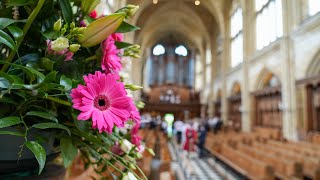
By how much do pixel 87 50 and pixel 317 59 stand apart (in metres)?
11.4

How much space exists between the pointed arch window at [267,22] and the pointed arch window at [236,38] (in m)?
2.40

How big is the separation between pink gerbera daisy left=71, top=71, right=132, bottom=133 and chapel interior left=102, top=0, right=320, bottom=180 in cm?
44

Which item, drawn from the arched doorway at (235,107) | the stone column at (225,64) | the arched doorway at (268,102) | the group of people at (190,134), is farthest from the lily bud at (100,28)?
the stone column at (225,64)

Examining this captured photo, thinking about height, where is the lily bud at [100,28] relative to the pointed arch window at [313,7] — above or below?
below

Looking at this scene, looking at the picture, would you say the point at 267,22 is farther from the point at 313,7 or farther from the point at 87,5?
the point at 87,5

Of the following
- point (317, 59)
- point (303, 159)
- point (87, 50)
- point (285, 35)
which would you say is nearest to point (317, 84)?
point (317, 59)

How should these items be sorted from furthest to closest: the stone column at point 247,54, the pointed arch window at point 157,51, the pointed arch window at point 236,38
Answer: the pointed arch window at point 236,38
the stone column at point 247,54
the pointed arch window at point 157,51

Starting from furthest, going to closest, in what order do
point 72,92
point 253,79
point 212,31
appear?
point 212,31 → point 253,79 → point 72,92

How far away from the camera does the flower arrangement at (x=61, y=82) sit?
565mm

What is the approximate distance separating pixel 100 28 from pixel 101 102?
6.5 inches

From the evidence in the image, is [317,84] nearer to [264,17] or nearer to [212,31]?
[264,17]

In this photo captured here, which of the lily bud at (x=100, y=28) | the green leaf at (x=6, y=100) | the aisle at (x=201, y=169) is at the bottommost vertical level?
the aisle at (x=201, y=169)

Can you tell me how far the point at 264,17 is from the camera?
49.1 ft

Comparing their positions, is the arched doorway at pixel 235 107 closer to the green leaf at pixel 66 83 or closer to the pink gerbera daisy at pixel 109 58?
the pink gerbera daisy at pixel 109 58
